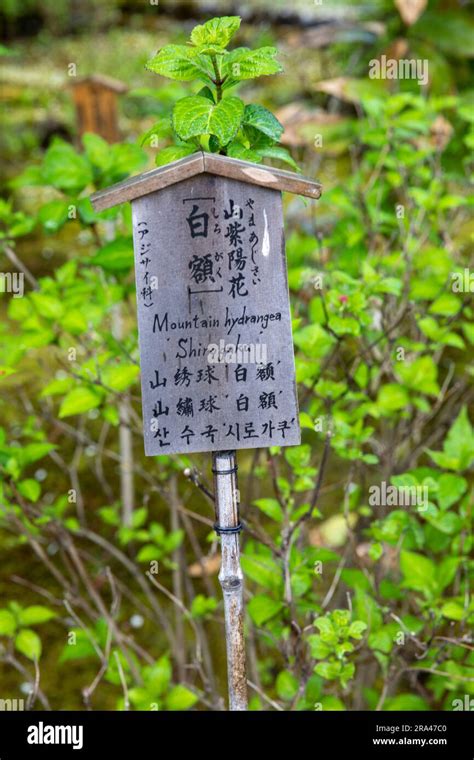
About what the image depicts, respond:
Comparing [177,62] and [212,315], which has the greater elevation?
[177,62]

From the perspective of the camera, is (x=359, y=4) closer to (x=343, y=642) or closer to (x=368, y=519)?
(x=368, y=519)

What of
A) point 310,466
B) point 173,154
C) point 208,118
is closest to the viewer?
point 208,118

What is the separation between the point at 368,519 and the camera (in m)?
2.89

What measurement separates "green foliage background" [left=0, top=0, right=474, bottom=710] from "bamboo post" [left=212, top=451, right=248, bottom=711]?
2.7 inches

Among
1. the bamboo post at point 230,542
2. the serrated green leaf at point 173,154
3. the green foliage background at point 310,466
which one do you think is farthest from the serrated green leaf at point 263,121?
the bamboo post at point 230,542

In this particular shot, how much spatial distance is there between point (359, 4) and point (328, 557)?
742cm

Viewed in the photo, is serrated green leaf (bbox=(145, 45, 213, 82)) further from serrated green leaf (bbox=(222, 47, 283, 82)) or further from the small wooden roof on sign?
the small wooden roof on sign

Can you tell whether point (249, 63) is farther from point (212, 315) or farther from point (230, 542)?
point (230, 542)

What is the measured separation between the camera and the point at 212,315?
5.59 feet

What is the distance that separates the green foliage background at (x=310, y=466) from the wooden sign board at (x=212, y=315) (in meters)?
0.12

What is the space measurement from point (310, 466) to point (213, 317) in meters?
0.98

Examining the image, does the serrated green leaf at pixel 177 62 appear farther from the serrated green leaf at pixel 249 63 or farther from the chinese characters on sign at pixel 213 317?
the chinese characters on sign at pixel 213 317

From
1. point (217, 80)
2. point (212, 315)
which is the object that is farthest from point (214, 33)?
point (212, 315)

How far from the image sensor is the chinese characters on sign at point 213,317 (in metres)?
1.70
